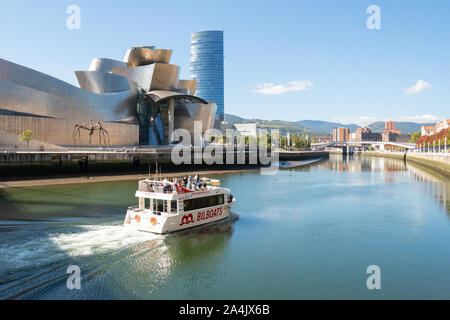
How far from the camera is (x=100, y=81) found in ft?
227

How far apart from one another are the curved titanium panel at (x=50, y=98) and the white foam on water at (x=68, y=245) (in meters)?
36.6

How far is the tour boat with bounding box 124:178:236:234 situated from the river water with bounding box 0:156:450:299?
546mm

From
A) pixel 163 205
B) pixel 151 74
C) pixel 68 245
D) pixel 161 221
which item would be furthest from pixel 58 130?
pixel 68 245

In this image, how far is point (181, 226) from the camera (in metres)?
19.3

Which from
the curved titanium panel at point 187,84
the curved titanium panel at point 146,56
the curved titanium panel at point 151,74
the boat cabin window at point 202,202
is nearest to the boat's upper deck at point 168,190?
the boat cabin window at point 202,202

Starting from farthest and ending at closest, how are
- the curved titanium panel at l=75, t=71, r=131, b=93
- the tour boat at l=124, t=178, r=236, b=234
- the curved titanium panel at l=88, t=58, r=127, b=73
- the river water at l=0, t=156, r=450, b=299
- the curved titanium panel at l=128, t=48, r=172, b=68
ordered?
the curved titanium panel at l=88, t=58, r=127, b=73 < the curved titanium panel at l=128, t=48, r=172, b=68 < the curved titanium panel at l=75, t=71, r=131, b=93 < the tour boat at l=124, t=178, r=236, b=234 < the river water at l=0, t=156, r=450, b=299

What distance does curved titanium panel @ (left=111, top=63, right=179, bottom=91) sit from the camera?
75169 millimetres

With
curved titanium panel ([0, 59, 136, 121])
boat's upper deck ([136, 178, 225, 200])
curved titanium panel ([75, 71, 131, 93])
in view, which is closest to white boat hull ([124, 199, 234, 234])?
boat's upper deck ([136, 178, 225, 200])

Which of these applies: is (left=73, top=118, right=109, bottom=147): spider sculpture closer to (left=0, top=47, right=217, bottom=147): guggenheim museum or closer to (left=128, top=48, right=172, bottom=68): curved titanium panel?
(left=0, top=47, right=217, bottom=147): guggenheim museum

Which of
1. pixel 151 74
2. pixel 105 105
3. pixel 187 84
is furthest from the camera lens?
pixel 187 84

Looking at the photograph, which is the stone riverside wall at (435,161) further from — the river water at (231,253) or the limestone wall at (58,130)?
the limestone wall at (58,130)

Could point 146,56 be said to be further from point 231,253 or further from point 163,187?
point 231,253

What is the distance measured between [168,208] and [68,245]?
494 centimetres

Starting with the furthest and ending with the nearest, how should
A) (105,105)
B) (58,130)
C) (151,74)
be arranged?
(151,74)
(105,105)
(58,130)
